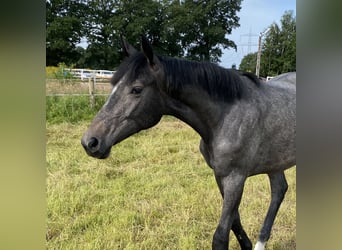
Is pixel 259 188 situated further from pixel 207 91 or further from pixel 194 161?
pixel 207 91

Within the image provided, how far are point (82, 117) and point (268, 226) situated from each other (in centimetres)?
138

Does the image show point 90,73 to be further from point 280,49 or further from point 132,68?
point 280,49

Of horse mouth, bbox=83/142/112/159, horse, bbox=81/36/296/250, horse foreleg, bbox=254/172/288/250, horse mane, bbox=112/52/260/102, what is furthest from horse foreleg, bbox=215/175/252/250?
horse mouth, bbox=83/142/112/159

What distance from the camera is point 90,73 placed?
58.0 inches

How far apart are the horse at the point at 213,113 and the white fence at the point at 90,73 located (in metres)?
0.21

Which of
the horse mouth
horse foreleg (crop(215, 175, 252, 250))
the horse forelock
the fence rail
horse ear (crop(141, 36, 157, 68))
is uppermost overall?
horse ear (crop(141, 36, 157, 68))

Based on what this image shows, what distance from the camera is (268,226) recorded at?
5.69 ft

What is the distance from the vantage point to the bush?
5.92 ft

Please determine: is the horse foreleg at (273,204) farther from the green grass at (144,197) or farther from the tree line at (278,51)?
the tree line at (278,51)

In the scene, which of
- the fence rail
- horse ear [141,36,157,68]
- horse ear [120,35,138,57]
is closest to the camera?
horse ear [141,36,157,68]

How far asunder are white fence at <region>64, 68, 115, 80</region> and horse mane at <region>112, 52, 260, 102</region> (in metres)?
0.22

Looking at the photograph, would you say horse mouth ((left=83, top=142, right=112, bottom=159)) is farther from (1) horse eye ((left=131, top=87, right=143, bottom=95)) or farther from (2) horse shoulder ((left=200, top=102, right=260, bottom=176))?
(2) horse shoulder ((left=200, top=102, right=260, bottom=176))
